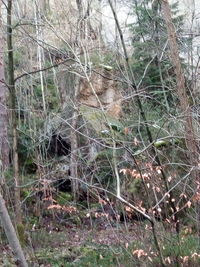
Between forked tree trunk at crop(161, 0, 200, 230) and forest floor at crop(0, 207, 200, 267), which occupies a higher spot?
forked tree trunk at crop(161, 0, 200, 230)

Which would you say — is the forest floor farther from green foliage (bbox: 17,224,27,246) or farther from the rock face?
the rock face

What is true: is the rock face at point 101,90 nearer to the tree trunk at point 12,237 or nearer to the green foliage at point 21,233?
the green foliage at point 21,233

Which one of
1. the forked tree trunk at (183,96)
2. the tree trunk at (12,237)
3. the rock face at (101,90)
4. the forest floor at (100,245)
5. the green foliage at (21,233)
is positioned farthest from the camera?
the rock face at (101,90)

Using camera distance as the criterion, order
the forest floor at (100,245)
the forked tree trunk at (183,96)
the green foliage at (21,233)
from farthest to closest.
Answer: the green foliage at (21,233), the forked tree trunk at (183,96), the forest floor at (100,245)

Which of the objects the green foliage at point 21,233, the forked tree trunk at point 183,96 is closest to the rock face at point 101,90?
the forked tree trunk at point 183,96

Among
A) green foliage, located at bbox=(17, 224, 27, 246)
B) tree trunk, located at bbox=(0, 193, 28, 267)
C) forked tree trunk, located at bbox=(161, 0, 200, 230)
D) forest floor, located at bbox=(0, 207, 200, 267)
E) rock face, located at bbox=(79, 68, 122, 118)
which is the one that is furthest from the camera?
rock face, located at bbox=(79, 68, 122, 118)

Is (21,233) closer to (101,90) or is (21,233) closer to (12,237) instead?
(12,237)

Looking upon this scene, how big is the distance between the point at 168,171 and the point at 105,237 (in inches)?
61.8

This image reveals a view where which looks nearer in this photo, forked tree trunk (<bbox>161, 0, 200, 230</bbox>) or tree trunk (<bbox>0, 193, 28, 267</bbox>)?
tree trunk (<bbox>0, 193, 28, 267</bbox>)

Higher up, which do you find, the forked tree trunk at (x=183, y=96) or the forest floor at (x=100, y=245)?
the forked tree trunk at (x=183, y=96)

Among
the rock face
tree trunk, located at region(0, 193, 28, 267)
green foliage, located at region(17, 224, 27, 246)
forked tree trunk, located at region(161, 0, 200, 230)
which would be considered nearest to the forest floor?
green foliage, located at region(17, 224, 27, 246)

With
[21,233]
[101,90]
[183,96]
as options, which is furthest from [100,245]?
[101,90]

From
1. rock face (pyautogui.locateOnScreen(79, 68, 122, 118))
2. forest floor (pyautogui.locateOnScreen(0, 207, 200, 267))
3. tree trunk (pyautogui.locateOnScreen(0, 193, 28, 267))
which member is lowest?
forest floor (pyautogui.locateOnScreen(0, 207, 200, 267))

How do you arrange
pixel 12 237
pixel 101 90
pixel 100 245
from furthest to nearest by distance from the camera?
pixel 101 90
pixel 100 245
pixel 12 237
